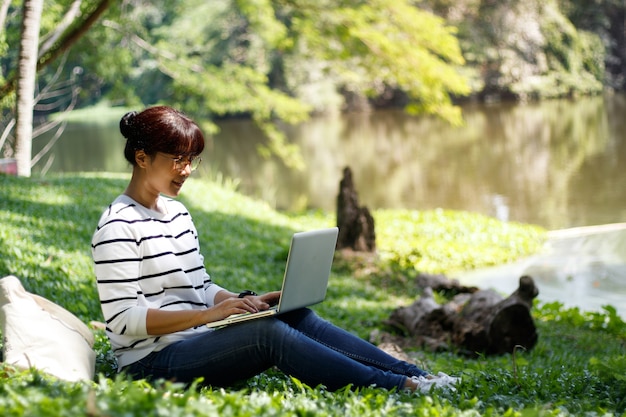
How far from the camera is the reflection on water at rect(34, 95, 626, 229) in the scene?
15094 mm

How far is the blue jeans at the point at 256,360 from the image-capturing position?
2.85 m

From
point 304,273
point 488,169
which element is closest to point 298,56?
point 488,169

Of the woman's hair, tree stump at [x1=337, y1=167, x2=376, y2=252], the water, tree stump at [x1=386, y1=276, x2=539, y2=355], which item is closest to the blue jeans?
the woman's hair

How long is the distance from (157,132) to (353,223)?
5.82 m

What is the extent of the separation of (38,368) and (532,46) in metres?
31.9

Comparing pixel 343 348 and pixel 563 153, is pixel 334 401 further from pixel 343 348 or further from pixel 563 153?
pixel 563 153

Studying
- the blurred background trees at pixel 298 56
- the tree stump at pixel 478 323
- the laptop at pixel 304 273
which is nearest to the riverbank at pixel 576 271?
the tree stump at pixel 478 323

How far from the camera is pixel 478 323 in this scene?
18.4 feet

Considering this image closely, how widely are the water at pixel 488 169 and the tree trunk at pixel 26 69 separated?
18.4ft

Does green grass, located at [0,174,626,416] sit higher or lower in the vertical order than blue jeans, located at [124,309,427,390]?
lower

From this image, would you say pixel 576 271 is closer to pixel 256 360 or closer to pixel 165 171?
pixel 256 360

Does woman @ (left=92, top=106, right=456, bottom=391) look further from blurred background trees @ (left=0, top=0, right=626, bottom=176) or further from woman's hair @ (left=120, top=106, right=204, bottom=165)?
blurred background trees @ (left=0, top=0, right=626, bottom=176)

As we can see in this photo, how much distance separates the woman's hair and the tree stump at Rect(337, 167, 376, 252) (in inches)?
224

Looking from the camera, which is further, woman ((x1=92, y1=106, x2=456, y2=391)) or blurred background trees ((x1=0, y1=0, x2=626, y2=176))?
blurred background trees ((x1=0, y1=0, x2=626, y2=176))
